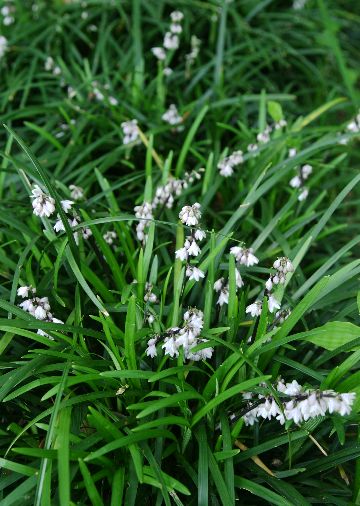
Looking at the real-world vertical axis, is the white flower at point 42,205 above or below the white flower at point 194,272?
above

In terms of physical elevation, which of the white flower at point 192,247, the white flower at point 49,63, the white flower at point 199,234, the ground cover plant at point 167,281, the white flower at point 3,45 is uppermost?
the white flower at point 3,45

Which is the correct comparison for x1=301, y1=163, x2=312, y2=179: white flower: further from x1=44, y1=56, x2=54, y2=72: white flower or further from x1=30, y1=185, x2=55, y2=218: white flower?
x1=44, y1=56, x2=54, y2=72: white flower

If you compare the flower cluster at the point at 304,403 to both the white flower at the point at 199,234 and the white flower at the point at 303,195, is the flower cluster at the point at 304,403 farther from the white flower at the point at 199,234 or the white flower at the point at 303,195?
the white flower at the point at 303,195

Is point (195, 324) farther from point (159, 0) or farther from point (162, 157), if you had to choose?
point (159, 0)

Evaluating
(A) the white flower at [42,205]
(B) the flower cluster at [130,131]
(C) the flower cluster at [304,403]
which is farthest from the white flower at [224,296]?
(B) the flower cluster at [130,131]

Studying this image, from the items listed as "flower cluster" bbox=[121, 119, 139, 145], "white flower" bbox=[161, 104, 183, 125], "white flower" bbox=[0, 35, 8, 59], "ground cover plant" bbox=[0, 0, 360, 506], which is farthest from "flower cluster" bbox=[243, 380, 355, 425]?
"white flower" bbox=[0, 35, 8, 59]

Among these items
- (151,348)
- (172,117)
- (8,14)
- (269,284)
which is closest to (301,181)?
(172,117)

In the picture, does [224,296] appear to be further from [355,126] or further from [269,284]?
[355,126]
